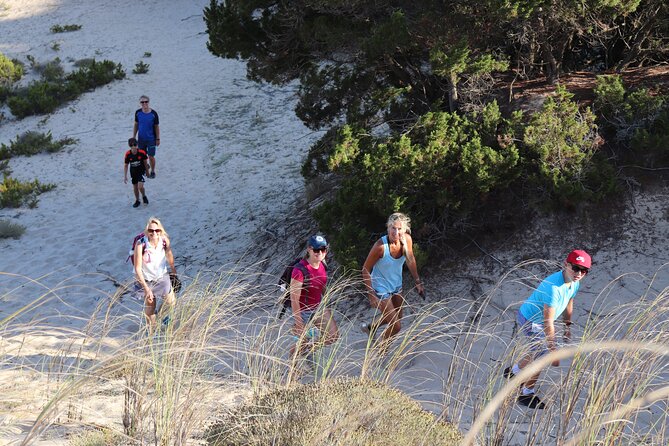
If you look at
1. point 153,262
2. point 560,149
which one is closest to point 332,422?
point 153,262

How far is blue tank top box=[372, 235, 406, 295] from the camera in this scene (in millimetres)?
6316

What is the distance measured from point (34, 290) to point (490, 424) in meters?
7.36

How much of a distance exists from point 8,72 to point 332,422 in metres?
17.9

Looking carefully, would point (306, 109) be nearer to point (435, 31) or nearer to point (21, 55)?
point (435, 31)

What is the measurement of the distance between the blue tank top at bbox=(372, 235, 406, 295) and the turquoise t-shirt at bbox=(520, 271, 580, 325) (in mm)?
1211

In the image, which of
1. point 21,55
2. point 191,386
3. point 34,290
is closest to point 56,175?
point 34,290

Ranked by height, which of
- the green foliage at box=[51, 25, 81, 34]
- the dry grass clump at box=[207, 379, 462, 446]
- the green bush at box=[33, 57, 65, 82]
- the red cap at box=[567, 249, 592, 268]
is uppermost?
the green foliage at box=[51, 25, 81, 34]

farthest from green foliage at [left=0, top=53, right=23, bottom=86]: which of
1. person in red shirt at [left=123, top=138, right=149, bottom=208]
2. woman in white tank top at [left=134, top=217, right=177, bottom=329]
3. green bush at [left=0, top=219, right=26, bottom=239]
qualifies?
woman in white tank top at [left=134, top=217, right=177, bottom=329]

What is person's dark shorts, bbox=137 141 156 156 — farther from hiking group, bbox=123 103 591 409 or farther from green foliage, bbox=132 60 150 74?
green foliage, bbox=132 60 150 74

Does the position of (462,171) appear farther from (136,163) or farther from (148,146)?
(148,146)

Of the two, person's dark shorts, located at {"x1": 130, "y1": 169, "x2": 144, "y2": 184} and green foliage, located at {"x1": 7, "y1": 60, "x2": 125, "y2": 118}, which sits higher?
green foliage, located at {"x1": 7, "y1": 60, "x2": 125, "y2": 118}

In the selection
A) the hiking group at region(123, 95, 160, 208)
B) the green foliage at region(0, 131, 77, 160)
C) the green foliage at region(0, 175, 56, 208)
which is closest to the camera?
the hiking group at region(123, 95, 160, 208)

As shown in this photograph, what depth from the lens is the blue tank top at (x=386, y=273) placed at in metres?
6.32

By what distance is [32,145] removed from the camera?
15477 millimetres
